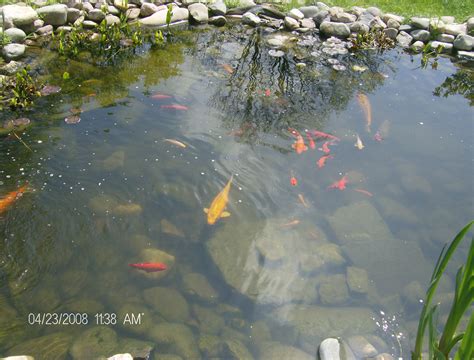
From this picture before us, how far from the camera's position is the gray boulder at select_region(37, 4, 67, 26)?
7.80 meters

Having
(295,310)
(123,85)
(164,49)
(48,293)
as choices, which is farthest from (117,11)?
(295,310)

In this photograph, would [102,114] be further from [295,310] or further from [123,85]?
[295,310]

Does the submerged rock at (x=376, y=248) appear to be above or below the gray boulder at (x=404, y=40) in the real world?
below

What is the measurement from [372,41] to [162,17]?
4.18 meters

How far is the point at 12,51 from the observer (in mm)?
6922

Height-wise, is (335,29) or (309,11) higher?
(309,11)

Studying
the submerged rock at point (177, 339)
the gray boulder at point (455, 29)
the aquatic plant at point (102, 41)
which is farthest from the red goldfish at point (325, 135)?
the gray boulder at point (455, 29)

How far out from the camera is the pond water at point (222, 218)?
12.0ft

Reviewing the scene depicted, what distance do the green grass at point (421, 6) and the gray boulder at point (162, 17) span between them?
11.2 feet

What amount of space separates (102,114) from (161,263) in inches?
108

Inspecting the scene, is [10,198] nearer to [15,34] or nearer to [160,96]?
[160,96]

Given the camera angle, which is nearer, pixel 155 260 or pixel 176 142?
pixel 155 260

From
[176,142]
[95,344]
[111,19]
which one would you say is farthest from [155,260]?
[111,19]

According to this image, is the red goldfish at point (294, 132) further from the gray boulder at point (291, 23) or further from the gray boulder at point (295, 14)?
the gray boulder at point (295, 14)
